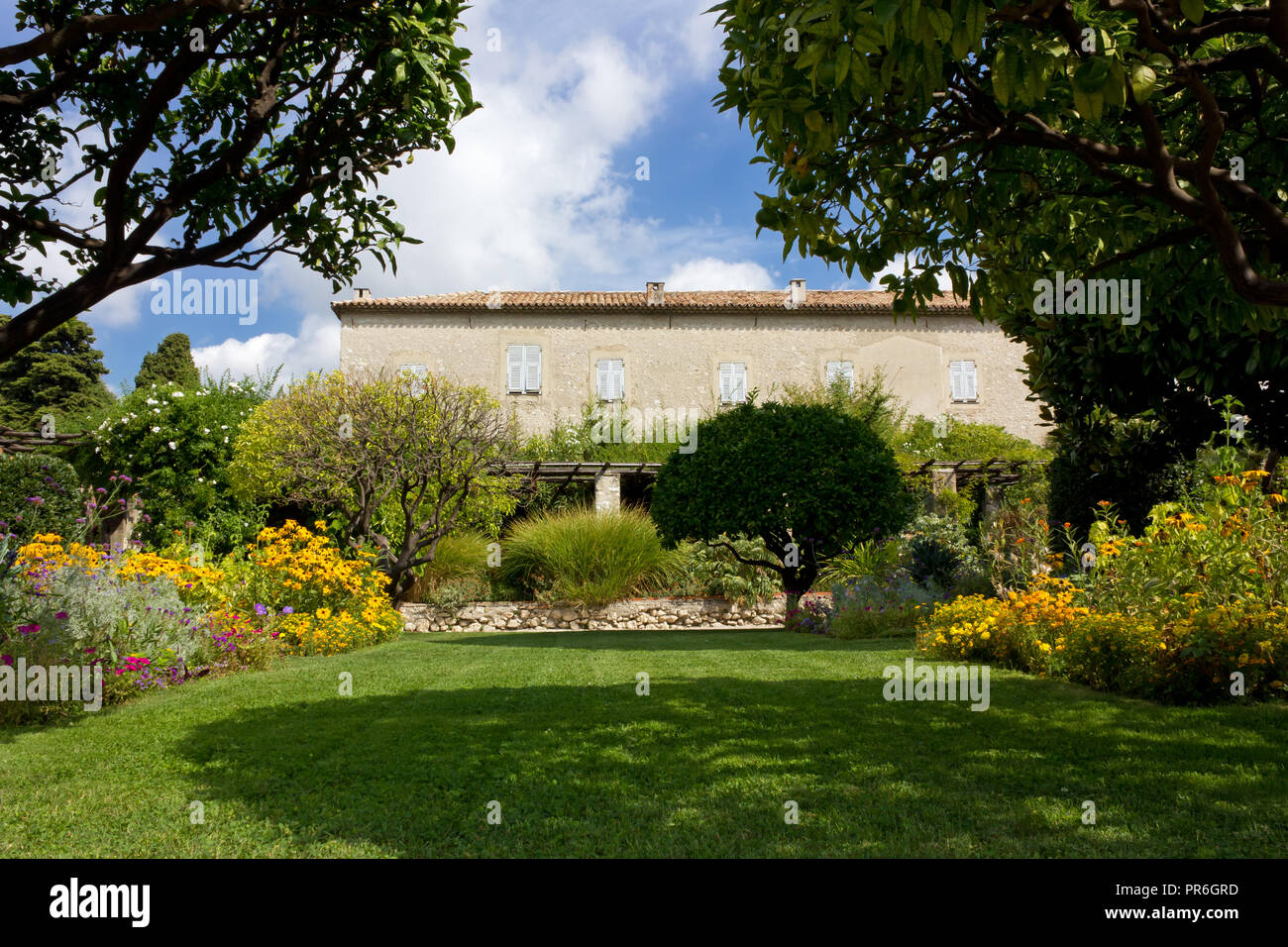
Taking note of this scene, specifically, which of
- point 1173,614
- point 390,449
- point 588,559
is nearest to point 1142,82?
point 1173,614

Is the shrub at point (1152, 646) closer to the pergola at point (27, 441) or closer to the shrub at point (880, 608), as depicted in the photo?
the shrub at point (880, 608)

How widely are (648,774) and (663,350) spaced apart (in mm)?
22192

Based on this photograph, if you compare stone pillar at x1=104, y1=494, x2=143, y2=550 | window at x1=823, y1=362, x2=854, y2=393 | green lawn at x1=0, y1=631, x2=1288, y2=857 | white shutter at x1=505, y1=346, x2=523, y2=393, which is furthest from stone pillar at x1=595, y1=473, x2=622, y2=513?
green lawn at x1=0, y1=631, x2=1288, y2=857

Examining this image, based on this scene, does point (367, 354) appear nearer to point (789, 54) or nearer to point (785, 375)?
point (785, 375)

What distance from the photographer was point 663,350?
84.9 ft

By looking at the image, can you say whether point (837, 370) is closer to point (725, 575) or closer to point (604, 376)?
point (604, 376)

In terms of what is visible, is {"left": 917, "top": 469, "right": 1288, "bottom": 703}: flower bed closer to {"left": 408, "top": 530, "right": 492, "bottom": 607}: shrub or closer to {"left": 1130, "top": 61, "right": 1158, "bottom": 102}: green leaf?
{"left": 1130, "top": 61, "right": 1158, "bottom": 102}: green leaf

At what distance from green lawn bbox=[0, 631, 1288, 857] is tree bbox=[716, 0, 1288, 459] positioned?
2.35m

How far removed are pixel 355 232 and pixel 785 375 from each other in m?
20.6

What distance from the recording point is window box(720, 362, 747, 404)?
2594cm

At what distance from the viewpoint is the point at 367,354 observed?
84.1 ft

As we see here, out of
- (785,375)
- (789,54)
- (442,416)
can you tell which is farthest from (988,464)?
(789,54)

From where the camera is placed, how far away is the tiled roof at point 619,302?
83.4 feet

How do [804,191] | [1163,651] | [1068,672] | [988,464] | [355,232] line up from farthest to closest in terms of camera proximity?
1. [988,464]
2. [1068,672]
3. [355,232]
4. [1163,651]
5. [804,191]
